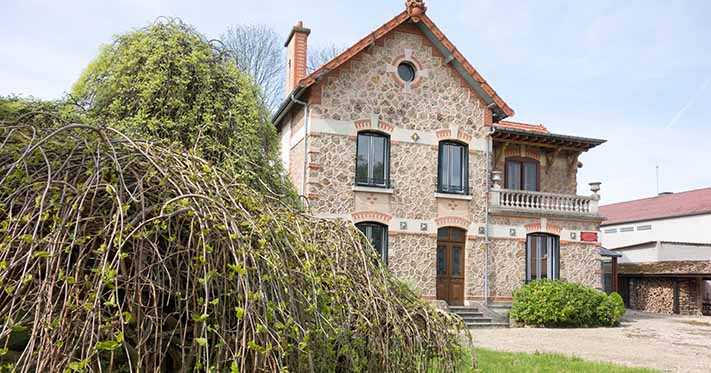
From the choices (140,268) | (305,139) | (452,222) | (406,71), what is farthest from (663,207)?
(140,268)

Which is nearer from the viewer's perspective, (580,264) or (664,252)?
(580,264)

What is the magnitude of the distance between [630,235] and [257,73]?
72.0ft

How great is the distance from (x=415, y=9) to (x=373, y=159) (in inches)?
161

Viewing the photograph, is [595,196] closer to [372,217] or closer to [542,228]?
[542,228]

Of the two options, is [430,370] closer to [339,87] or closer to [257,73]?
[339,87]

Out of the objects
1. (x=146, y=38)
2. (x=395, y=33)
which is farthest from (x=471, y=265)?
(x=146, y=38)

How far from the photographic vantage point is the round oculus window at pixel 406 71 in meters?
16.1

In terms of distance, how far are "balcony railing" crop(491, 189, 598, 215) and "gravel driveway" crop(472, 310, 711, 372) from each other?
3.45m

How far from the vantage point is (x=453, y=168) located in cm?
1656

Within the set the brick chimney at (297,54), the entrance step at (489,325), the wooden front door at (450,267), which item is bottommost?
the entrance step at (489,325)

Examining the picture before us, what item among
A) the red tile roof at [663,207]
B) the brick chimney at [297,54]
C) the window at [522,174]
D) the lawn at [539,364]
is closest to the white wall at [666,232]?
the red tile roof at [663,207]

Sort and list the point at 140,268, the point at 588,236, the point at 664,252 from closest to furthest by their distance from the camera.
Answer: the point at 140,268
the point at 588,236
the point at 664,252

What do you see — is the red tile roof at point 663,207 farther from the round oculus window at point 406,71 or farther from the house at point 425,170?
the round oculus window at point 406,71

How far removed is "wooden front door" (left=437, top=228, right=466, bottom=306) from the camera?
16.1m
